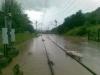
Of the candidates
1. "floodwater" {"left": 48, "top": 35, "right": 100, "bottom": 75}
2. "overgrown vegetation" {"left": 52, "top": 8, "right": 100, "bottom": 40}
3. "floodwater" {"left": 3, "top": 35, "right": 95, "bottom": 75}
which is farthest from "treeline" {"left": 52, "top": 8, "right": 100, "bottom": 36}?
"floodwater" {"left": 3, "top": 35, "right": 95, "bottom": 75}

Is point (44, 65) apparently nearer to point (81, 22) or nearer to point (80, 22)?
point (81, 22)

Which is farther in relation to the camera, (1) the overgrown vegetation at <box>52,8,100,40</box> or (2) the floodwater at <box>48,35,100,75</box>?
(1) the overgrown vegetation at <box>52,8,100,40</box>

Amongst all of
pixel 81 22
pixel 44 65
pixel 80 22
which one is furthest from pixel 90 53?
pixel 80 22

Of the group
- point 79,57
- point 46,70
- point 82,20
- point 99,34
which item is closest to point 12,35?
point 79,57

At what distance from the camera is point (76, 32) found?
111938 millimetres

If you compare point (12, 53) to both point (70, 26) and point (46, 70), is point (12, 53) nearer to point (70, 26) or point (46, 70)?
point (46, 70)

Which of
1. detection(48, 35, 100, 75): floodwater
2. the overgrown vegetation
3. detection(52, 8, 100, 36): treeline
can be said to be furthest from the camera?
detection(52, 8, 100, 36): treeline

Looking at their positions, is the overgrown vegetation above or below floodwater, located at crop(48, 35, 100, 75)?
above

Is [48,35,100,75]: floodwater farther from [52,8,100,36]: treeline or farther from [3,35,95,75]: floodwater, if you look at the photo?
[52,8,100,36]: treeline

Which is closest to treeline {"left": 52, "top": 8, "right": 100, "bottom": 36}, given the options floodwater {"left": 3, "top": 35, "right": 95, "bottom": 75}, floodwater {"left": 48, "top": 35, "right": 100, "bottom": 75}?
floodwater {"left": 48, "top": 35, "right": 100, "bottom": 75}

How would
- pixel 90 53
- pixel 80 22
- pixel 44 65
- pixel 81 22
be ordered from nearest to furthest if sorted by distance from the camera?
pixel 44 65, pixel 90 53, pixel 81 22, pixel 80 22

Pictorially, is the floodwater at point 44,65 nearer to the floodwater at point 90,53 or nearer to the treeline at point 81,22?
the floodwater at point 90,53

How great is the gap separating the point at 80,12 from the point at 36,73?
111 m

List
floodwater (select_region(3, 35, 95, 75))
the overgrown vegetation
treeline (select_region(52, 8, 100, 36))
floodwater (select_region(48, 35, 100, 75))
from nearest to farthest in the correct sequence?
1. floodwater (select_region(3, 35, 95, 75))
2. floodwater (select_region(48, 35, 100, 75))
3. the overgrown vegetation
4. treeline (select_region(52, 8, 100, 36))
